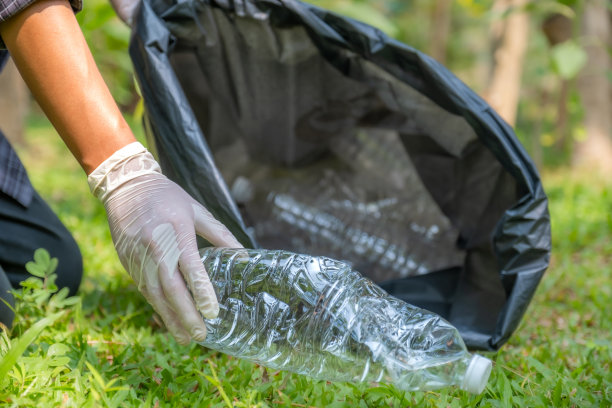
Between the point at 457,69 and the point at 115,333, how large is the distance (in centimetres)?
1463

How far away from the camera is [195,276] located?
1.06 meters

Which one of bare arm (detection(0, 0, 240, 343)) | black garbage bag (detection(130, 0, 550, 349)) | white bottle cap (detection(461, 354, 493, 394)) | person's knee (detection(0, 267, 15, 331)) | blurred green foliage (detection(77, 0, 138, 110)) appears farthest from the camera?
blurred green foliage (detection(77, 0, 138, 110))

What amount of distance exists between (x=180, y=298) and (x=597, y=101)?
4.02 m

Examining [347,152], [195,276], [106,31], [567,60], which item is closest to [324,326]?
[195,276]

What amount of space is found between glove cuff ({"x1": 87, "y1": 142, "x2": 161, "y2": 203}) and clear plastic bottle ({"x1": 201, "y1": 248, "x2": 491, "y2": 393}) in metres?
0.23

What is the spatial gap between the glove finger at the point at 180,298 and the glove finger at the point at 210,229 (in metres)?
0.11

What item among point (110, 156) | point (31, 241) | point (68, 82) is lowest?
point (31, 241)

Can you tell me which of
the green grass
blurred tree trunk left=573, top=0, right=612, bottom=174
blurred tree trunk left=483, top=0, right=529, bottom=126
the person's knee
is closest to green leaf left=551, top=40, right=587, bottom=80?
blurred tree trunk left=483, top=0, right=529, bottom=126

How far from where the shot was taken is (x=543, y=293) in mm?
1996

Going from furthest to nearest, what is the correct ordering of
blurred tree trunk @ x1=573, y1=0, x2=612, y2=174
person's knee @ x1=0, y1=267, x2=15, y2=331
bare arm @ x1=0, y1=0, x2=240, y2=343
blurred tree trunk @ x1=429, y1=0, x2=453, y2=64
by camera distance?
blurred tree trunk @ x1=429, y1=0, x2=453, y2=64
blurred tree trunk @ x1=573, y1=0, x2=612, y2=174
person's knee @ x1=0, y1=267, x2=15, y2=331
bare arm @ x1=0, y1=0, x2=240, y2=343

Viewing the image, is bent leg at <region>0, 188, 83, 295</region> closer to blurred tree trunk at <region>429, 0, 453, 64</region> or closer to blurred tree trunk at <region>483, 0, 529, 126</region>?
blurred tree trunk at <region>483, 0, 529, 126</region>

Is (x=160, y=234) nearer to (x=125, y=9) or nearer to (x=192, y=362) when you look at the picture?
(x=192, y=362)

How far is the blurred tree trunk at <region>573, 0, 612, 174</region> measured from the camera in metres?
4.06

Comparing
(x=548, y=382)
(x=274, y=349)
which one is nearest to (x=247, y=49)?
(x=274, y=349)
